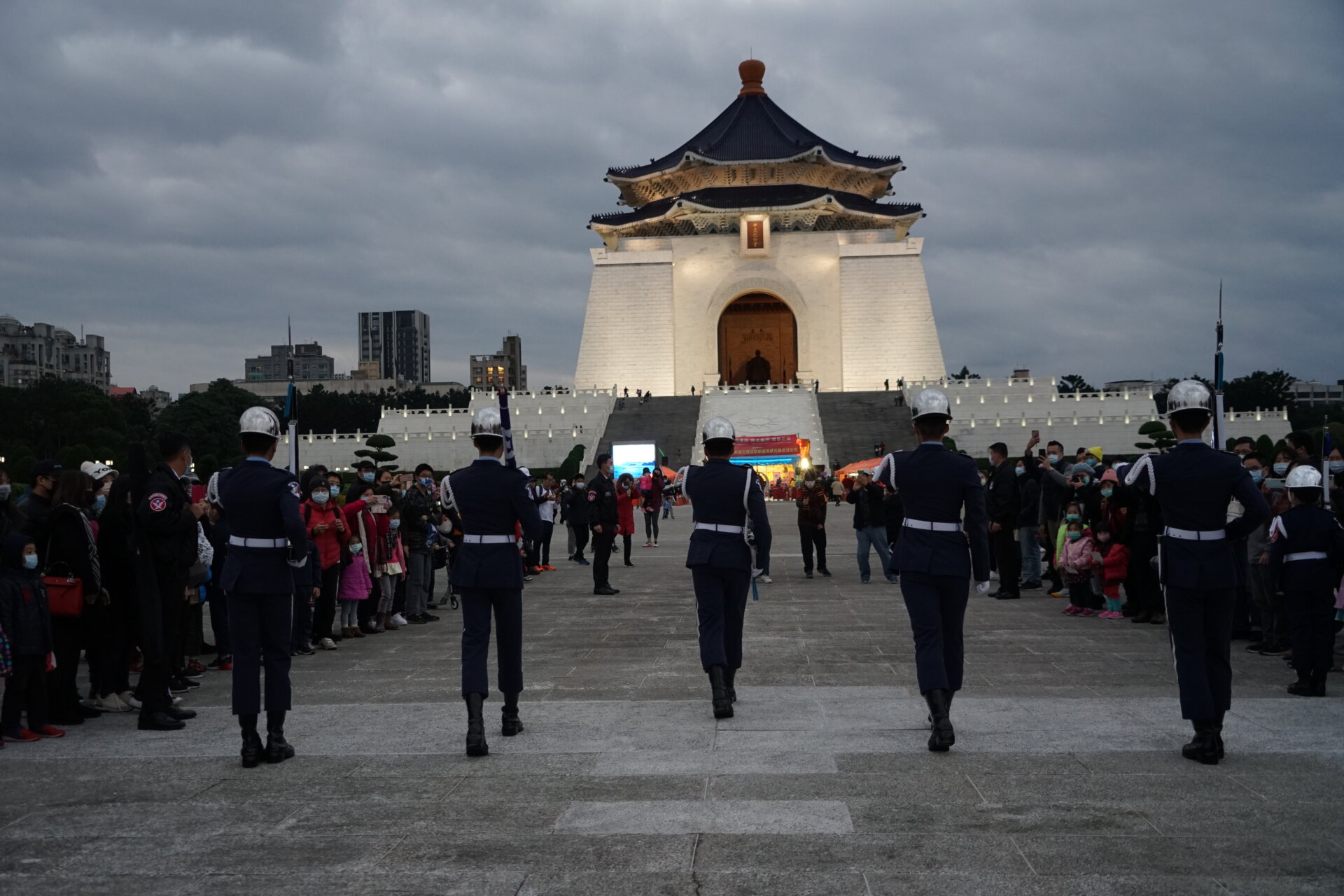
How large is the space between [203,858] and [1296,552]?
18.4 ft

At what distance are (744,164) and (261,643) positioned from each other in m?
47.2

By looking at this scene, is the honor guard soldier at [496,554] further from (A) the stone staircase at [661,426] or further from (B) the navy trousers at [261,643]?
(A) the stone staircase at [661,426]

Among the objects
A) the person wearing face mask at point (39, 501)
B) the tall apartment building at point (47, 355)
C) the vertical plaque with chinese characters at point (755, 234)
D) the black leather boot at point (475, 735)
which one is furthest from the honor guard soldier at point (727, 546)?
the tall apartment building at point (47, 355)

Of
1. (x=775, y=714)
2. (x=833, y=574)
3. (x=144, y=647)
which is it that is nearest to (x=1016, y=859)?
(x=775, y=714)

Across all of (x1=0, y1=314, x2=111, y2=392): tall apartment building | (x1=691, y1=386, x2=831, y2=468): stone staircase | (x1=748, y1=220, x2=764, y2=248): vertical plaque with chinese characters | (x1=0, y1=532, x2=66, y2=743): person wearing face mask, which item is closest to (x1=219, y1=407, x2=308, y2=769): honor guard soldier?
(x1=0, y1=532, x2=66, y2=743): person wearing face mask

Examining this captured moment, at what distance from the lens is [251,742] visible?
4969 millimetres

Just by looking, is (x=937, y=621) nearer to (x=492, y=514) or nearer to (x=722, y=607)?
(x=722, y=607)

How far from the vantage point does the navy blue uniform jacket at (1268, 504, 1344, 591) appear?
20.6 ft

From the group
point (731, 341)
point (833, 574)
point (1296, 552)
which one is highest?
point (731, 341)

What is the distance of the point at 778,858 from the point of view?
3.59 meters

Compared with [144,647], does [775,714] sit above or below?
below

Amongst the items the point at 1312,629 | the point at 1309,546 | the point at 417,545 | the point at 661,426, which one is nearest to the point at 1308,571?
the point at 1309,546

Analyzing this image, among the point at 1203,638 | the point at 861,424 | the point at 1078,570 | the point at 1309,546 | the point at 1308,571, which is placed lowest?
the point at 1078,570

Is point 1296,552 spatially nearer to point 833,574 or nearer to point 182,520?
point 182,520
